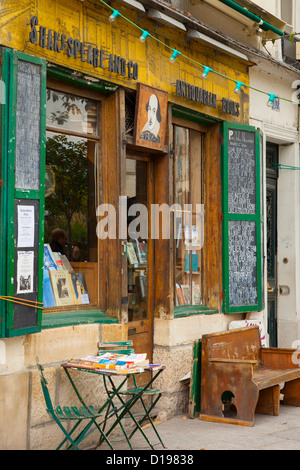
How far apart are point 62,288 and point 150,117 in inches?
78.4

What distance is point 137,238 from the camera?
6.78 m

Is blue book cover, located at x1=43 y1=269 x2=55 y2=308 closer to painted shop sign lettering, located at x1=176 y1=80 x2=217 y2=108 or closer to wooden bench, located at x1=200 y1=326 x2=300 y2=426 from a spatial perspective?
wooden bench, located at x1=200 y1=326 x2=300 y2=426

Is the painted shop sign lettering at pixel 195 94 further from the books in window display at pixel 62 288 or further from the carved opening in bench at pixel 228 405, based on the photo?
the carved opening in bench at pixel 228 405

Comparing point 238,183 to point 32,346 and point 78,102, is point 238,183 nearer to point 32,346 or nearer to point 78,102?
point 78,102

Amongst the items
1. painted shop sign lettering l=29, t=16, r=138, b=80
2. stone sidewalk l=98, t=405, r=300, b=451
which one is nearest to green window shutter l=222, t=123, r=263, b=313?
stone sidewalk l=98, t=405, r=300, b=451

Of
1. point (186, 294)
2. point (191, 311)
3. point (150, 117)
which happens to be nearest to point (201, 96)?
point (150, 117)

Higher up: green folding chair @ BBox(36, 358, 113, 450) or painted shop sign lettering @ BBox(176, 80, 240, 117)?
painted shop sign lettering @ BBox(176, 80, 240, 117)

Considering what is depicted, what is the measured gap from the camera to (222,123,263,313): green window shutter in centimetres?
754

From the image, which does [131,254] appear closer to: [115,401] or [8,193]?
[115,401]

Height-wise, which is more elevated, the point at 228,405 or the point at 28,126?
the point at 28,126

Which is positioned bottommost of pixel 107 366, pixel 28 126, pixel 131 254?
pixel 107 366

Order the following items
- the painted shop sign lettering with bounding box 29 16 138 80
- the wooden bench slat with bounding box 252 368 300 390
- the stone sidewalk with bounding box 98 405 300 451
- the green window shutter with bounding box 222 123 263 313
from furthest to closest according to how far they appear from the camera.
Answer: the green window shutter with bounding box 222 123 263 313, the wooden bench slat with bounding box 252 368 300 390, the stone sidewalk with bounding box 98 405 300 451, the painted shop sign lettering with bounding box 29 16 138 80

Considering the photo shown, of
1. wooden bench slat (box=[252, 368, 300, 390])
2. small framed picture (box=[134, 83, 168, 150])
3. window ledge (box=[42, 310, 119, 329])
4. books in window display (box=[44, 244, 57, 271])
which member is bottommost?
wooden bench slat (box=[252, 368, 300, 390])

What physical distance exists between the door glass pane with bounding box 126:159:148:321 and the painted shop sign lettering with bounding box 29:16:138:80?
997mm
